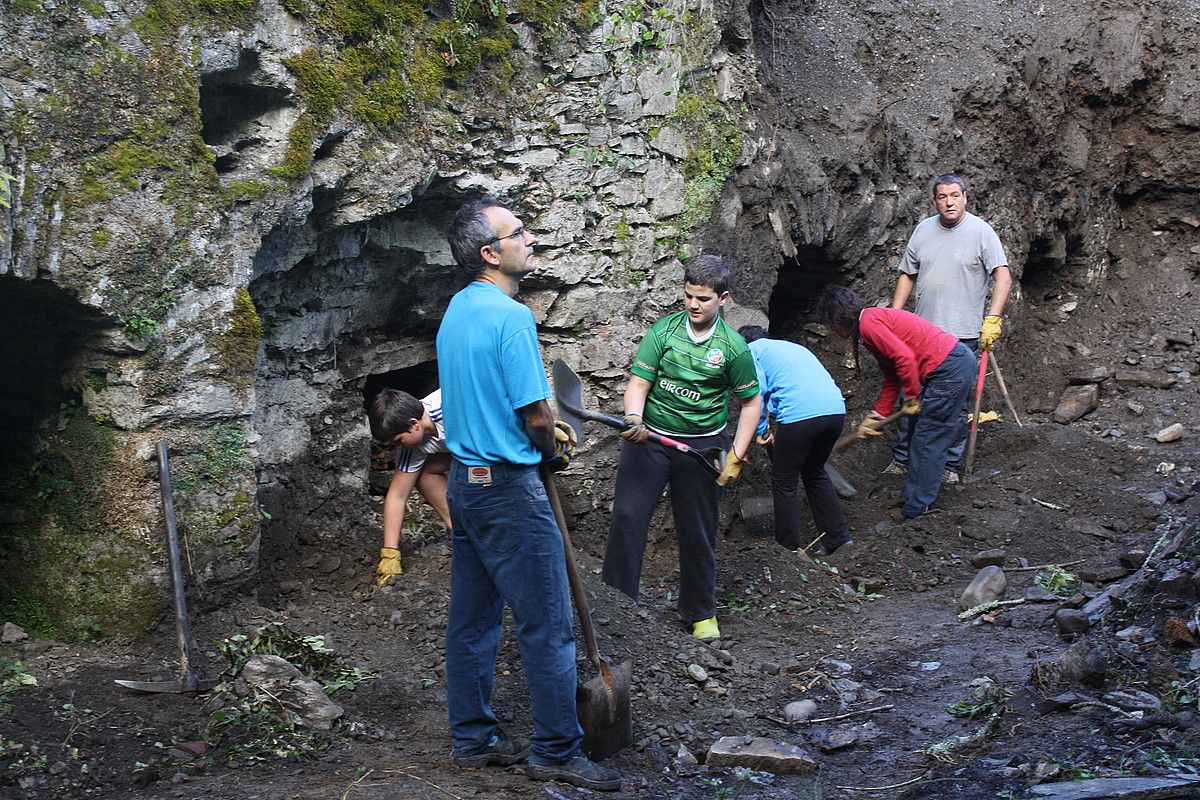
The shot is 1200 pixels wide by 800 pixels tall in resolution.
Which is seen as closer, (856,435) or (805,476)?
(805,476)

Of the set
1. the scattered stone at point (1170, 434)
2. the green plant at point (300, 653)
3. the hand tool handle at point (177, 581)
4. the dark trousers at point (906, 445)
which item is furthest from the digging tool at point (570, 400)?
the scattered stone at point (1170, 434)

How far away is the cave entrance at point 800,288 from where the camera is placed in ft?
24.8

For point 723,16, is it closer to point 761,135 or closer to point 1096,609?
point 761,135

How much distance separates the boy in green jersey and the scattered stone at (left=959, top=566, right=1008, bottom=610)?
1325mm

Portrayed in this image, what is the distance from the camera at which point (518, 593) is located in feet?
11.2

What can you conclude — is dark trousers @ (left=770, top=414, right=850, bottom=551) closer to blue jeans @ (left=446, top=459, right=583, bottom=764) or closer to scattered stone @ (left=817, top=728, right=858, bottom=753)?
scattered stone @ (left=817, top=728, right=858, bottom=753)

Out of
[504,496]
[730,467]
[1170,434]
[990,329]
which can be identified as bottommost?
[1170,434]

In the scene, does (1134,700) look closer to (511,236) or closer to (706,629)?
(706,629)

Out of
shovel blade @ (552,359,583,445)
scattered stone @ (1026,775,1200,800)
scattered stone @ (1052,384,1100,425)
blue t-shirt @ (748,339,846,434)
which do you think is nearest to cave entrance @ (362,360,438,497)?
blue t-shirt @ (748,339,846,434)

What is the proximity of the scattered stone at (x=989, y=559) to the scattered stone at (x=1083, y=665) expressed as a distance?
1.96 meters

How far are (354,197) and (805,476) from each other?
2.85m

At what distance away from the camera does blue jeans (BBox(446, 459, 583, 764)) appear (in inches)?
134

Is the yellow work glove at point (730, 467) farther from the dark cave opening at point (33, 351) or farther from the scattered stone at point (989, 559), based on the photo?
the dark cave opening at point (33, 351)

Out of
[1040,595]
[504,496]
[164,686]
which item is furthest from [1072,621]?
[164,686]
